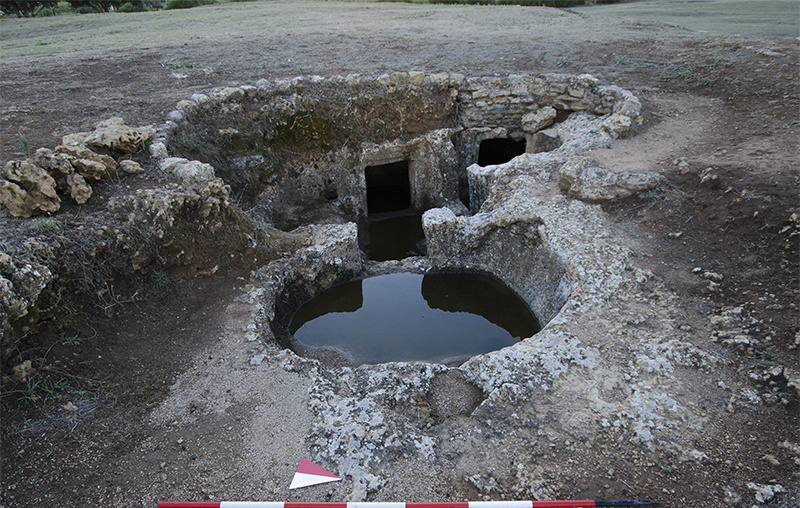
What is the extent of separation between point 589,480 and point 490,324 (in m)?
3.69

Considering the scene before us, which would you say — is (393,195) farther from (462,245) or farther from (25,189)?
(25,189)

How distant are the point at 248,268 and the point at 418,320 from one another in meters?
2.91

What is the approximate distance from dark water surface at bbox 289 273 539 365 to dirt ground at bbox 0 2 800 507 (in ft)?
5.66

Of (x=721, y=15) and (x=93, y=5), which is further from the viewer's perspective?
(x=93, y=5)

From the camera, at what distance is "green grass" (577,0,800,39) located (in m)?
12.2

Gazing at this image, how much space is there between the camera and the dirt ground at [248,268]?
3924mm

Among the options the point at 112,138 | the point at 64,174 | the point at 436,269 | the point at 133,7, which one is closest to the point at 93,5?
the point at 133,7

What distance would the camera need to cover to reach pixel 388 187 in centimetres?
1293

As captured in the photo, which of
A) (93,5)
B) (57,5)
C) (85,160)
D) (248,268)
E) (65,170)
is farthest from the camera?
(93,5)

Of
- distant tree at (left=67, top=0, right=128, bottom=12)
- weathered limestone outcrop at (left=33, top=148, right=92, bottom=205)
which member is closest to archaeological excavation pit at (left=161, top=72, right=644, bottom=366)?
weathered limestone outcrop at (left=33, top=148, right=92, bottom=205)

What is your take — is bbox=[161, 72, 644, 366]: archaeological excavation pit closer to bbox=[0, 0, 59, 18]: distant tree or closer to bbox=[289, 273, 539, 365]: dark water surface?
bbox=[289, 273, 539, 365]: dark water surface

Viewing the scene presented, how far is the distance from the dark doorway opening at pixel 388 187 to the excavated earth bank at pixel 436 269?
150 centimetres

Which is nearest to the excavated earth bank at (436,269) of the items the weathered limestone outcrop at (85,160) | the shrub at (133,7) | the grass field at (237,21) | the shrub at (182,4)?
the weathered limestone outcrop at (85,160)

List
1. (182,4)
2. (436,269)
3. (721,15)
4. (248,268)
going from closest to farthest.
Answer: (248,268)
(436,269)
(721,15)
(182,4)
